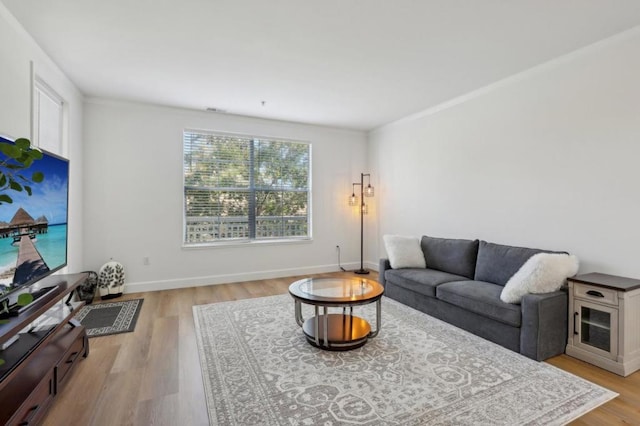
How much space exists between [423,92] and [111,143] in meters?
4.23

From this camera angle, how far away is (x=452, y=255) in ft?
12.6

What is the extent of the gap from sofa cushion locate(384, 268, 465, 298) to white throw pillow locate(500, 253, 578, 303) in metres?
0.79

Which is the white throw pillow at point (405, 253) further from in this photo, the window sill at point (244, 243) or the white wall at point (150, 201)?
the white wall at point (150, 201)

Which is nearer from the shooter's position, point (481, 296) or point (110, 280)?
point (481, 296)

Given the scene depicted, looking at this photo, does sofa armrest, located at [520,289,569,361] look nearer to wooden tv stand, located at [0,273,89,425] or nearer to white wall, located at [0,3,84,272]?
wooden tv stand, located at [0,273,89,425]

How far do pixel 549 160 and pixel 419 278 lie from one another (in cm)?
180

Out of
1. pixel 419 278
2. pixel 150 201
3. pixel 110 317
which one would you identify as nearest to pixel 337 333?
pixel 419 278

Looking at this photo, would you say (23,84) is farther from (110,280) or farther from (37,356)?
(110,280)

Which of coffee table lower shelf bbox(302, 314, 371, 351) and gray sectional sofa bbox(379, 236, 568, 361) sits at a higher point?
gray sectional sofa bbox(379, 236, 568, 361)

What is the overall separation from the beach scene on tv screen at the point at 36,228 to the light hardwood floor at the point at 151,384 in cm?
82

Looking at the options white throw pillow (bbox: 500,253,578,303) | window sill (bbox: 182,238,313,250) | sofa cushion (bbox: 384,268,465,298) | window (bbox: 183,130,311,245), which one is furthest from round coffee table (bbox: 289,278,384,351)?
window (bbox: 183,130,311,245)

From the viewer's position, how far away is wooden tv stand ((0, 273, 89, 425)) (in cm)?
155

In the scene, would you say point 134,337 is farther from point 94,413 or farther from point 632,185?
point 632,185

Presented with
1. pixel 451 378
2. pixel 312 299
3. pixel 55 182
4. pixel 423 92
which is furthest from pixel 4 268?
pixel 423 92
